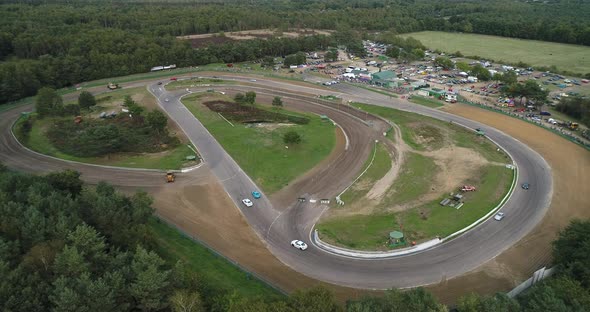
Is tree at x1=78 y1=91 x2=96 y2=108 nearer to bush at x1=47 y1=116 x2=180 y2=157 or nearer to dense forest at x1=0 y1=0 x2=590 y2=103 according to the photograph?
bush at x1=47 y1=116 x2=180 y2=157

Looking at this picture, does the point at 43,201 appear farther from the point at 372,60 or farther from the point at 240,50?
the point at 372,60

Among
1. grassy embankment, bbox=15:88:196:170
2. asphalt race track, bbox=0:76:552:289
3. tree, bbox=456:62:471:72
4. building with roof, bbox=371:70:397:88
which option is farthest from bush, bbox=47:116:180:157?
tree, bbox=456:62:471:72

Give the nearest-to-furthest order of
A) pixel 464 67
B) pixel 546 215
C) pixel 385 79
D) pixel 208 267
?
pixel 208 267 → pixel 546 215 → pixel 385 79 → pixel 464 67

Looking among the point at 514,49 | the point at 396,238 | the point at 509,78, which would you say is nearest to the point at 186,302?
the point at 396,238

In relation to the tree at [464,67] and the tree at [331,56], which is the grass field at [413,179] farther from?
the tree at [331,56]

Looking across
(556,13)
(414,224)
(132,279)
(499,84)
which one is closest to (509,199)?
(414,224)

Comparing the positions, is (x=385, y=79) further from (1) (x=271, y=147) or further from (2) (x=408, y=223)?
(2) (x=408, y=223)

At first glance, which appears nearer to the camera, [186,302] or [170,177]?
[186,302]
